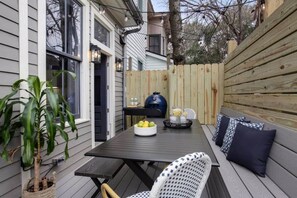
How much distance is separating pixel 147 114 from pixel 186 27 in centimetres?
753

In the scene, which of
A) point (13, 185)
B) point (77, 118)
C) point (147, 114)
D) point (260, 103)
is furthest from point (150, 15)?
point (13, 185)

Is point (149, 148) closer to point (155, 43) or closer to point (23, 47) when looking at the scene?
point (23, 47)

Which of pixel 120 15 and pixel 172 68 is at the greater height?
pixel 120 15

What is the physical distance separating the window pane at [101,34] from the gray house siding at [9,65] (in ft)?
7.32

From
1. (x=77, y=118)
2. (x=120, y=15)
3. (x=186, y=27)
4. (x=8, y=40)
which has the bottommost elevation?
(x=77, y=118)

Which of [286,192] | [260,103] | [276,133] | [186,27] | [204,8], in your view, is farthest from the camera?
[186,27]

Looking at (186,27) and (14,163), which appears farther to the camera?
(186,27)

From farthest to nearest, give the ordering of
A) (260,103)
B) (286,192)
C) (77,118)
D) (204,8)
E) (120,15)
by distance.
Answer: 1. (204,8)
2. (120,15)
3. (77,118)
4. (260,103)
5. (286,192)

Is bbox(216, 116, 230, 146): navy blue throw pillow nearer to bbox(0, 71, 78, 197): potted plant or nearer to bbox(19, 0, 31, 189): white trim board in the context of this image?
bbox(0, 71, 78, 197): potted plant

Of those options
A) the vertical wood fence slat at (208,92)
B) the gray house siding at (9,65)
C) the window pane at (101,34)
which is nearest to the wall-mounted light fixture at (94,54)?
the window pane at (101,34)

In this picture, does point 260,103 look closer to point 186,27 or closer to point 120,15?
point 120,15

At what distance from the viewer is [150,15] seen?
11.6 metres

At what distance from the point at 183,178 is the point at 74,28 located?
120 inches

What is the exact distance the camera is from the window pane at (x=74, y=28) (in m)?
3.32
